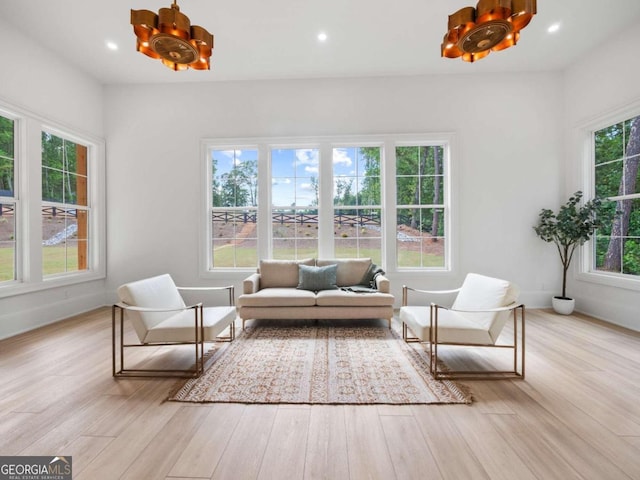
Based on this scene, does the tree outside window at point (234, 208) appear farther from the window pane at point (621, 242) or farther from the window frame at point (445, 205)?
the window pane at point (621, 242)

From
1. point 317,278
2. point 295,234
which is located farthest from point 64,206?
point 317,278

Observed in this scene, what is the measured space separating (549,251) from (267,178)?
476cm

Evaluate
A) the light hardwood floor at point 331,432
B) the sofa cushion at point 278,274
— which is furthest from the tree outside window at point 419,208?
the light hardwood floor at point 331,432

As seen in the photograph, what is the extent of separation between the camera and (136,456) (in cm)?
161

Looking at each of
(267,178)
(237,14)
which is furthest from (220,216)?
(237,14)

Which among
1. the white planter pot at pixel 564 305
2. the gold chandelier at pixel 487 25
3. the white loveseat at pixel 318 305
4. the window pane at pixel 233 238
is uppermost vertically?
the gold chandelier at pixel 487 25

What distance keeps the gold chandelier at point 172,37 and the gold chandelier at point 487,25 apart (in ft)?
6.57

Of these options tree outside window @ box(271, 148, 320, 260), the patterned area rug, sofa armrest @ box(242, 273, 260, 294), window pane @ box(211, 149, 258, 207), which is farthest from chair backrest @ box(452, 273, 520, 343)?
window pane @ box(211, 149, 258, 207)

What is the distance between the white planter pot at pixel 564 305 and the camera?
438cm

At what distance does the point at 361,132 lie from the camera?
4.91 metres

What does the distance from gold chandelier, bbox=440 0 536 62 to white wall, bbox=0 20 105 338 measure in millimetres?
4949
